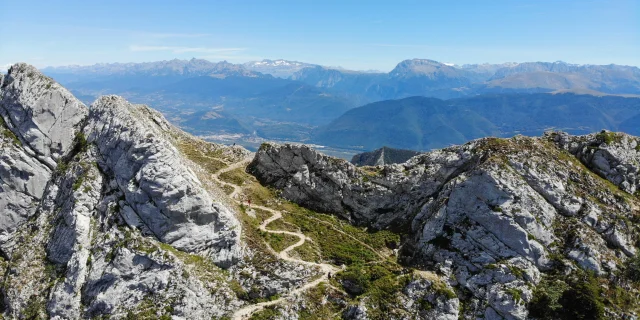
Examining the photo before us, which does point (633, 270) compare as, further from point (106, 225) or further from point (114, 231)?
point (106, 225)

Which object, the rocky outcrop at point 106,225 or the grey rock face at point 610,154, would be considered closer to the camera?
the rocky outcrop at point 106,225

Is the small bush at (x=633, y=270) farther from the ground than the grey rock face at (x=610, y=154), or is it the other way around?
the grey rock face at (x=610, y=154)

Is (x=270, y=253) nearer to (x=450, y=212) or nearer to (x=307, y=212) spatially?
(x=307, y=212)

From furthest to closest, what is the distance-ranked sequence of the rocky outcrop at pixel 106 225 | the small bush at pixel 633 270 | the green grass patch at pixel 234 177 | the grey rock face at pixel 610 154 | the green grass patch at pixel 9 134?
the green grass patch at pixel 234 177 → the grey rock face at pixel 610 154 → the green grass patch at pixel 9 134 → the small bush at pixel 633 270 → the rocky outcrop at pixel 106 225

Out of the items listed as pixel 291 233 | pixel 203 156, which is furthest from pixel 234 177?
pixel 291 233

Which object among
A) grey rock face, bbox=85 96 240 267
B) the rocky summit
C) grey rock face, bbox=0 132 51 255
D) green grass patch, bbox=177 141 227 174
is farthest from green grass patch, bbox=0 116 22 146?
green grass patch, bbox=177 141 227 174

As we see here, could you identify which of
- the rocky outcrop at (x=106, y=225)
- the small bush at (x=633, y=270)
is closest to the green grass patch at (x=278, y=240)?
the rocky outcrop at (x=106, y=225)

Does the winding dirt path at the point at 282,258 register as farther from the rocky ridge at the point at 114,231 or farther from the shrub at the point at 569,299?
the shrub at the point at 569,299
